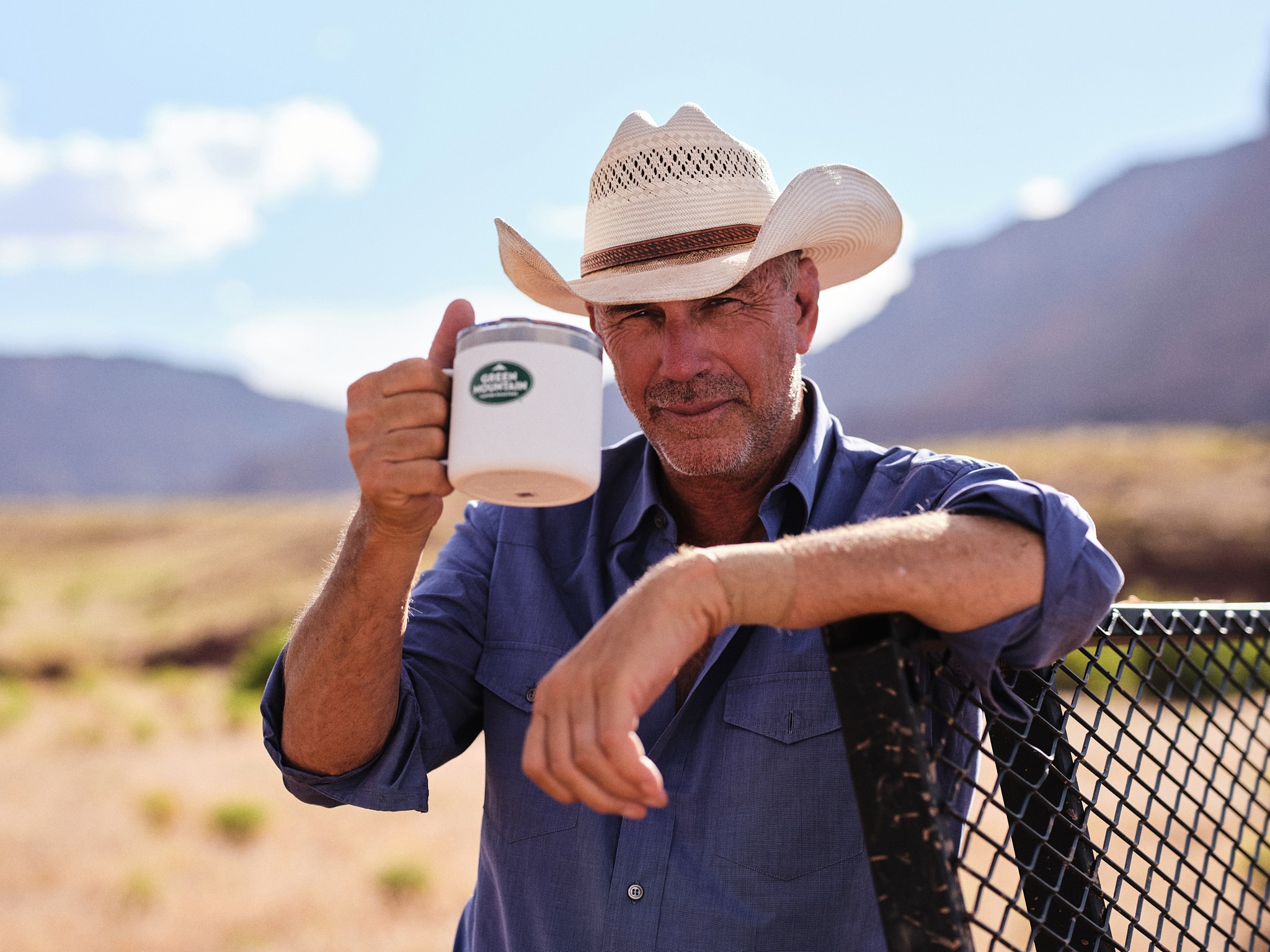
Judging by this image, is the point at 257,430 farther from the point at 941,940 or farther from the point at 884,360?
the point at 941,940

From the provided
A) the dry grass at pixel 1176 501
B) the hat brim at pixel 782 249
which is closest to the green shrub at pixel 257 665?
the dry grass at pixel 1176 501

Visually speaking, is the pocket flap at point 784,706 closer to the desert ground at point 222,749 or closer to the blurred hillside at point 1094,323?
the desert ground at point 222,749

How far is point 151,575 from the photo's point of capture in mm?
38906

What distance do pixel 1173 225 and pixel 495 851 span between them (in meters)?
109

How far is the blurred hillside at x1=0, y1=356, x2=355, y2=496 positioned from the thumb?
370 feet

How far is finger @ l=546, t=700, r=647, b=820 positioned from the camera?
3.80ft

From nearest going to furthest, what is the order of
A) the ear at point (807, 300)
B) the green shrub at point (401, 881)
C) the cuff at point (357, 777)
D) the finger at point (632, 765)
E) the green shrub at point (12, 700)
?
the finger at point (632, 765) → the cuff at point (357, 777) → the ear at point (807, 300) → the green shrub at point (401, 881) → the green shrub at point (12, 700)

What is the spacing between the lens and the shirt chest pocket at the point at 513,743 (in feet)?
6.79

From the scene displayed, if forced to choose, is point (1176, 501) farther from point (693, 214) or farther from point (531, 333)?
point (531, 333)

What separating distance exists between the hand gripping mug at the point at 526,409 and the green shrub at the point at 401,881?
921cm

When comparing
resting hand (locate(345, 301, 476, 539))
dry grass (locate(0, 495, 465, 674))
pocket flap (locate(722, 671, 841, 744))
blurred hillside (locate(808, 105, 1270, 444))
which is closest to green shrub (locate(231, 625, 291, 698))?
dry grass (locate(0, 495, 465, 674))

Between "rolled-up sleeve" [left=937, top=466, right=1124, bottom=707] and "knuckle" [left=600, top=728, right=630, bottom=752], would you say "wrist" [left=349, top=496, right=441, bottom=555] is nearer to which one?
"knuckle" [left=600, top=728, right=630, bottom=752]

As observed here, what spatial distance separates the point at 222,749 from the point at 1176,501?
2502cm

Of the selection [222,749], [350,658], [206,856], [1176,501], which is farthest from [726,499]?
[1176,501]
